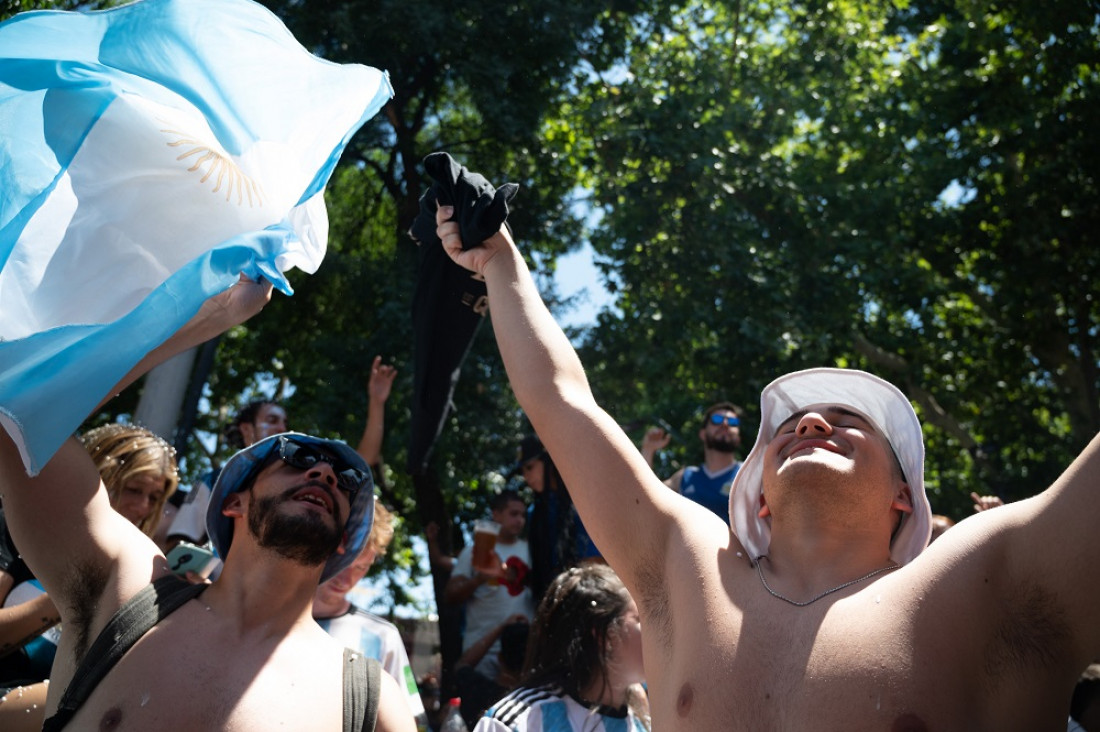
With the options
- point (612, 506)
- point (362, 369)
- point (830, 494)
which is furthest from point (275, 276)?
point (362, 369)

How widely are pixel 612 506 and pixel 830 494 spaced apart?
526 millimetres

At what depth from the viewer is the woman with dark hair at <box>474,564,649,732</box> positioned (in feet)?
12.1

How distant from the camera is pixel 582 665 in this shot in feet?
12.7

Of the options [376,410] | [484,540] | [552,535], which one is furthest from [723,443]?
[376,410]

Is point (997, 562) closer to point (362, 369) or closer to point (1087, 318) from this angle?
point (362, 369)

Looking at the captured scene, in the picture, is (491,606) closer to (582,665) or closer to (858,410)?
(582,665)

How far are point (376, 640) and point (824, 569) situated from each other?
8.07ft

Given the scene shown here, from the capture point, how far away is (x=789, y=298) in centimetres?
1108

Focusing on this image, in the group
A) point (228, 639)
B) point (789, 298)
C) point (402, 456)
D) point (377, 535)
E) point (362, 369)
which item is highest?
point (228, 639)

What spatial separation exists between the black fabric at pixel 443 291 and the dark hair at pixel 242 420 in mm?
2514

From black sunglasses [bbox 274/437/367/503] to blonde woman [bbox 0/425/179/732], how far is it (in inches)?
33.5

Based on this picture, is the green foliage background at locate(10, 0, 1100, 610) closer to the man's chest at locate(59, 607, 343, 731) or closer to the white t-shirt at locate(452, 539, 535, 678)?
the white t-shirt at locate(452, 539, 535, 678)

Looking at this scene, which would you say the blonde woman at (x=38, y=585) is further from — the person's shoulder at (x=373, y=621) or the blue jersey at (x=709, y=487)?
the blue jersey at (x=709, y=487)

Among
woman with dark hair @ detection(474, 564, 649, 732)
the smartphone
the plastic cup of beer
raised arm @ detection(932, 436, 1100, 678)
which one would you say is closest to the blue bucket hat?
the smartphone
